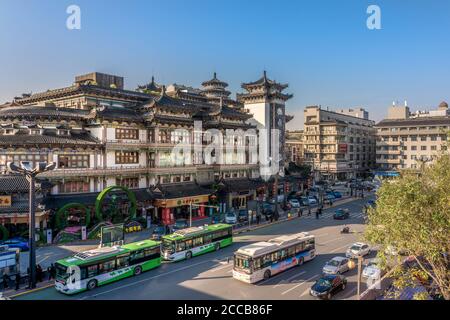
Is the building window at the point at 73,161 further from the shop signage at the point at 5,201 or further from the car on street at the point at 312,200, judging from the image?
the car on street at the point at 312,200

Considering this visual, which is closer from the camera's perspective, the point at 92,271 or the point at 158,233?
the point at 92,271

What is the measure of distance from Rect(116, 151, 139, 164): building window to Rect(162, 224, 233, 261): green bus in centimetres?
1570

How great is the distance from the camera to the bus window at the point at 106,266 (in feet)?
80.2

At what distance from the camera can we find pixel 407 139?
102m

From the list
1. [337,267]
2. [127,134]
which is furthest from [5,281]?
[127,134]

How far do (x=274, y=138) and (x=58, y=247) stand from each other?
144ft

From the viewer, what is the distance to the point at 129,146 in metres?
44.3

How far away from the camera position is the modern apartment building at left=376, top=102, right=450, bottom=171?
320ft

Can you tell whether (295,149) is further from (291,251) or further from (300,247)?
(291,251)

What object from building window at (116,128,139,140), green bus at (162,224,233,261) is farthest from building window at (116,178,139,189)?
green bus at (162,224,233,261)

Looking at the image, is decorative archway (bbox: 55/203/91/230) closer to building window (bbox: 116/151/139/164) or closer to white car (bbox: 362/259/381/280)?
building window (bbox: 116/151/139/164)

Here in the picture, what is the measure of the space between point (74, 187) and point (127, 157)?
7.34m
